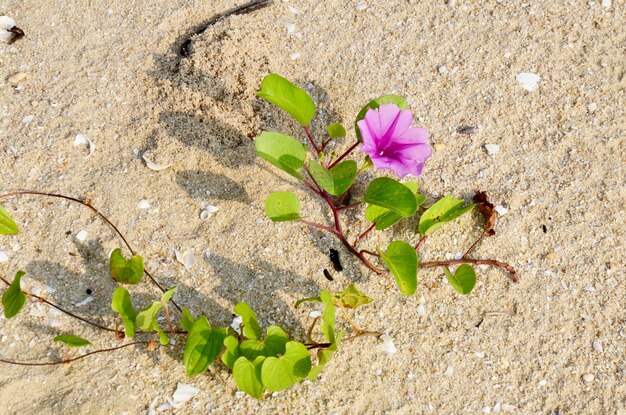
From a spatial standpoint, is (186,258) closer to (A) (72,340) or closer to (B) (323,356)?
(A) (72,340)

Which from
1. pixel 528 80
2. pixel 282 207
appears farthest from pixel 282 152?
pixel 528 80

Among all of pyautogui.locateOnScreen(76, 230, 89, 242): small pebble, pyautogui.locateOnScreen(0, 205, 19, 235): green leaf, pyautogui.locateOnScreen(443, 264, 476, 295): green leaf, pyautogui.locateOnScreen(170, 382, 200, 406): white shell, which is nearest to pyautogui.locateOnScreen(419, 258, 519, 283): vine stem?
pyautogui.locateOnScreen(443, 264, 476, 295): green leaf

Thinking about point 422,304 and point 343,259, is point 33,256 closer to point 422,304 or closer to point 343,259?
point 343,259

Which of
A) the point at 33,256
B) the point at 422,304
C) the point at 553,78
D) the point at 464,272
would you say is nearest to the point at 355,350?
the point at 422,304

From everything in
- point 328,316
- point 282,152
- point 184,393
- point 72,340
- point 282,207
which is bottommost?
point 184,393

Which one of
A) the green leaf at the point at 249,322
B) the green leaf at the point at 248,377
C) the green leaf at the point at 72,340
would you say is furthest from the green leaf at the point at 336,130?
the green leaf at the point at 72,340

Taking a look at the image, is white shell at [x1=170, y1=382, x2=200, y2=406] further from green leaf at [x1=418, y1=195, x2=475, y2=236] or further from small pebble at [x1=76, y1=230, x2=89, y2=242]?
green leaf at [x1=418, y1=195, x2=475, y2=236]
